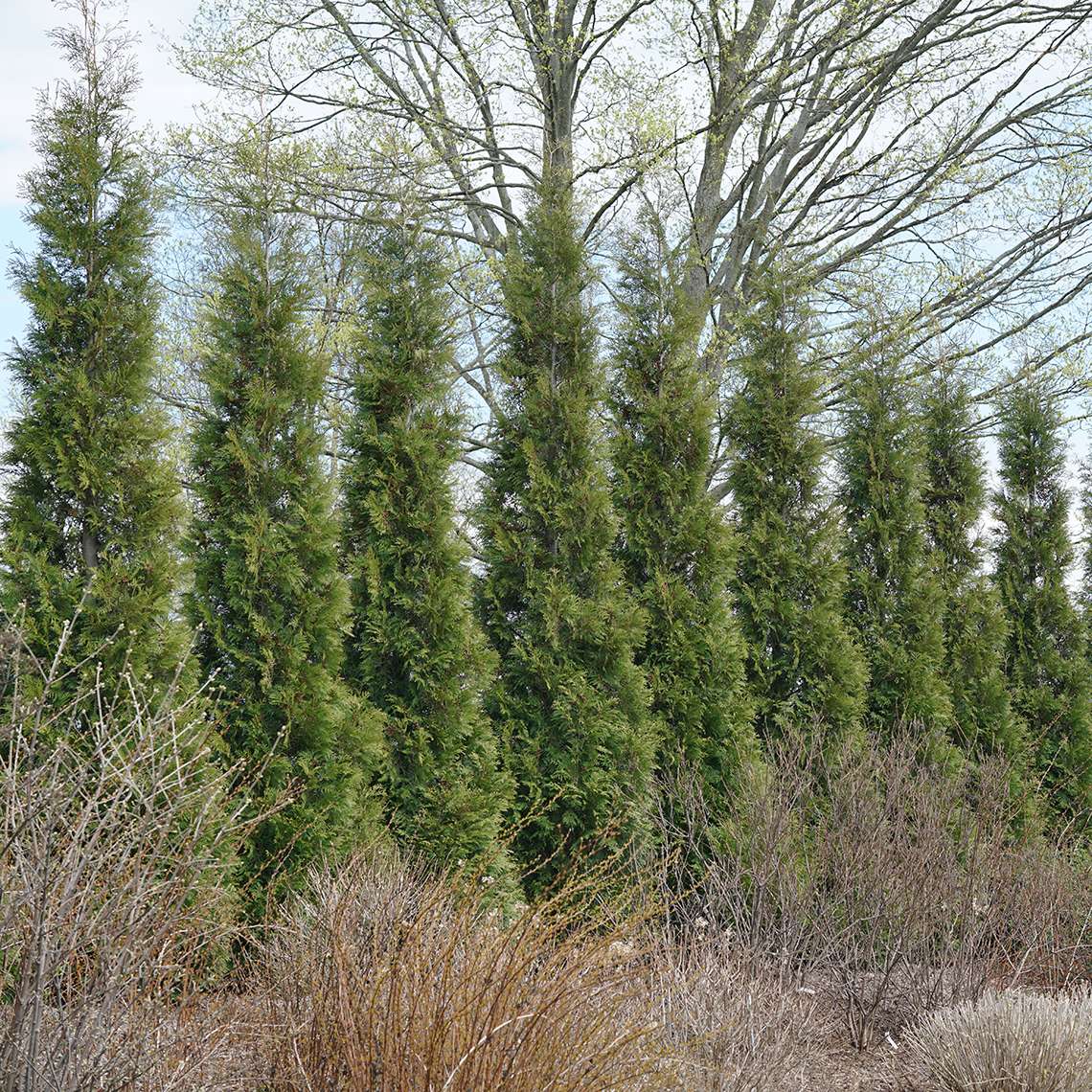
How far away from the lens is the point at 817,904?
17.4 ft

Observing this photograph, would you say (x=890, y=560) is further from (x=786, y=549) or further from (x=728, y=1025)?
(x=728, y=1025)

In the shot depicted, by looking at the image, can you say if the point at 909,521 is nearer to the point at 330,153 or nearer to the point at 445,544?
the point at 445,544

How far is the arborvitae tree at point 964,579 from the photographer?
26.8 ft

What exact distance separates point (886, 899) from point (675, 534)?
2543 millimetres

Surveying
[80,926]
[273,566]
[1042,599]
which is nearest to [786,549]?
[1042,599]

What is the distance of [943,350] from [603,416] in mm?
4254

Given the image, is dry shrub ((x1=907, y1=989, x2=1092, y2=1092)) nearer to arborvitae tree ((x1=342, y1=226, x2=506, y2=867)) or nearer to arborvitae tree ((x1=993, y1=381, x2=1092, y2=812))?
arborvitae tree ((x1=342, y1=226, x2=506, y2=867))

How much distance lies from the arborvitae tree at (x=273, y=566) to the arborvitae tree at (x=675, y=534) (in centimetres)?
202

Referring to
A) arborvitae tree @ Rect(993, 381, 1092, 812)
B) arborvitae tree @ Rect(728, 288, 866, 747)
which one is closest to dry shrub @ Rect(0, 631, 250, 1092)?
arborvitae tree @ Rect(728, 288, 866, 747)

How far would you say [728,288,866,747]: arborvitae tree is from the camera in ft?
22.9

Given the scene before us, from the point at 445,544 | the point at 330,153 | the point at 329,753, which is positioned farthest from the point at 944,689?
the point at 330,153

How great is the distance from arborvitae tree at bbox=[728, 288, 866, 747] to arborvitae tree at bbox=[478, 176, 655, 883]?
1117 millimetres

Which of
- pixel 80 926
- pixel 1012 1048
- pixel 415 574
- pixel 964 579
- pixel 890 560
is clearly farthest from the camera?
pixel 964 579

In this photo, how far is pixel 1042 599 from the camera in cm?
890
